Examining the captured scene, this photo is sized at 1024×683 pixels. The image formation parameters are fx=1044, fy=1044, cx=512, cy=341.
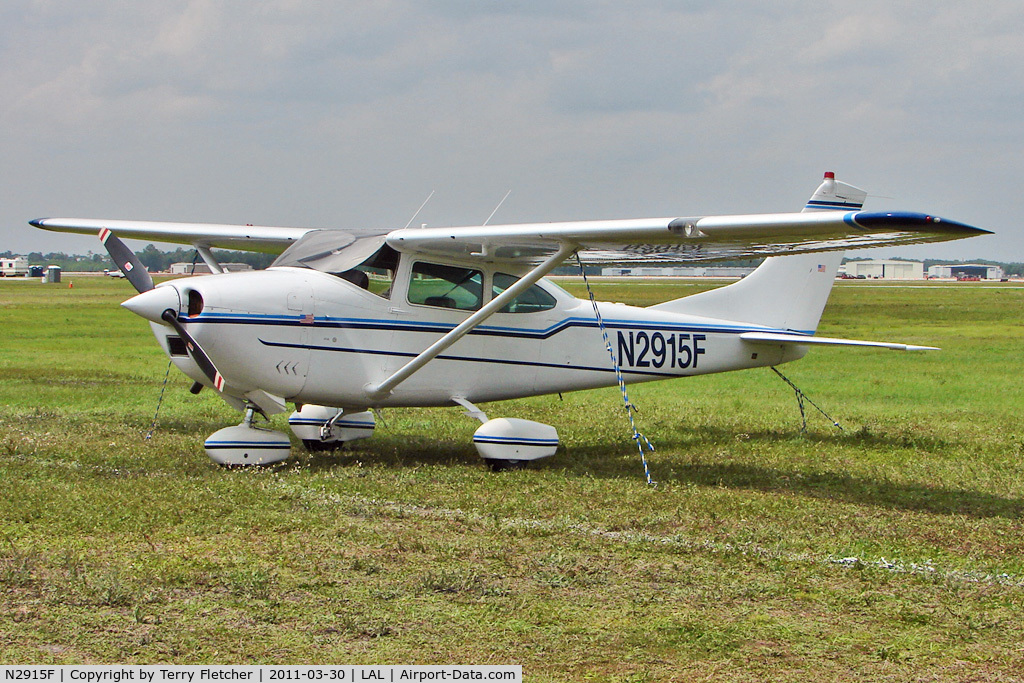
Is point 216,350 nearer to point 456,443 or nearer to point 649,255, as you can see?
point 456,443

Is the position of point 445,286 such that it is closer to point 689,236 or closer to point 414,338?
point 414,338

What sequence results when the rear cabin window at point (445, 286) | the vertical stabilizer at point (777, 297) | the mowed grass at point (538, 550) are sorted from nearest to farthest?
1. the mowed grass at point (538, 550)
2. the rear cabin window at point (445, 286)
3. the vertical stabilizer at point (777, 297)

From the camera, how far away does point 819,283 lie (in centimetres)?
1270

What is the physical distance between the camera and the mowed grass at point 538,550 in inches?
191

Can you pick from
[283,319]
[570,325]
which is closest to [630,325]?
[570,325]

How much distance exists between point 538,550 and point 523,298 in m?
4.51

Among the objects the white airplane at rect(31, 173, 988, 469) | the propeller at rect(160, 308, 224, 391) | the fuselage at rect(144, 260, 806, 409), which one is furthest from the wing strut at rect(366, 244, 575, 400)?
the propeller at rect(160, 308, 224, 391)

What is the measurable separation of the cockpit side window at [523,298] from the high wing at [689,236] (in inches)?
9.2

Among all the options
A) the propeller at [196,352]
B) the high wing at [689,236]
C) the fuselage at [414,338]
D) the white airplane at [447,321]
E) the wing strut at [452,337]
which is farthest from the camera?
the wing strut at [452,337]

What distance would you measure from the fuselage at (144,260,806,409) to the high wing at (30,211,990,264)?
0.44 m

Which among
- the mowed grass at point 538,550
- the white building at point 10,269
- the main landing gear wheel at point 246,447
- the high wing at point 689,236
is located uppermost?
the white building at point 10,269

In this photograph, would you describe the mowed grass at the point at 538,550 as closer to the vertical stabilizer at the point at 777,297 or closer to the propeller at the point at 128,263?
the vertical stabilizer at the point at 777,297

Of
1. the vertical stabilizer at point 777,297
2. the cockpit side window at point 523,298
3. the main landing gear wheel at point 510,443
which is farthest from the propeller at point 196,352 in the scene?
the vertical stabilizer at point 777,297

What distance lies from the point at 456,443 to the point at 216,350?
3453 millimetres
